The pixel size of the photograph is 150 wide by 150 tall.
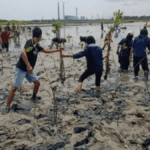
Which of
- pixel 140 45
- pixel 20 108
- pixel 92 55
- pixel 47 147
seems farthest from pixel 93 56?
pixel 47 147

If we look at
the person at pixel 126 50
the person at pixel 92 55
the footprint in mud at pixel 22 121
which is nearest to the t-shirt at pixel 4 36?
the person at pixel 126 50

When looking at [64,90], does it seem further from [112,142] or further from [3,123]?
[112,142]

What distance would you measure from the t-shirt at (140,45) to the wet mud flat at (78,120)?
106 cm

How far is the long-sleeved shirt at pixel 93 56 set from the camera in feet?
14.1

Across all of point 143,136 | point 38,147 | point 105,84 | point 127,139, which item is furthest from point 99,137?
point 105,84

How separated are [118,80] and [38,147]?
4.02m

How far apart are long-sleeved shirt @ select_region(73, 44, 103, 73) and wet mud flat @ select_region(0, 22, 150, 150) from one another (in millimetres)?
791

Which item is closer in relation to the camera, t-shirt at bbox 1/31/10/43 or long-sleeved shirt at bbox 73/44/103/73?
long-sleeved shirt at bbox 73/44/103/73

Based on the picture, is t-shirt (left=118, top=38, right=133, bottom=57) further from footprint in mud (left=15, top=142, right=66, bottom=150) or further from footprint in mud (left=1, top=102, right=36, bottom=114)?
footprint in mud (left=15, top=142, right=66, bottom=150)

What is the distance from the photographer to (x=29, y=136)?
296 centimetres

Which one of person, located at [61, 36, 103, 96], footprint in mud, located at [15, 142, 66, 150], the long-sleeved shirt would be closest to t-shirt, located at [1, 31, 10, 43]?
person, located at [61, 36, 103, 96]

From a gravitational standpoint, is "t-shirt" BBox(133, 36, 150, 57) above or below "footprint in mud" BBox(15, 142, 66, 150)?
above

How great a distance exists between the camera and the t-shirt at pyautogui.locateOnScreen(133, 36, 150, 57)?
17.8 ft

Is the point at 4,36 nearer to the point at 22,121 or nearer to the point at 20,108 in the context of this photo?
the point at 20,108
